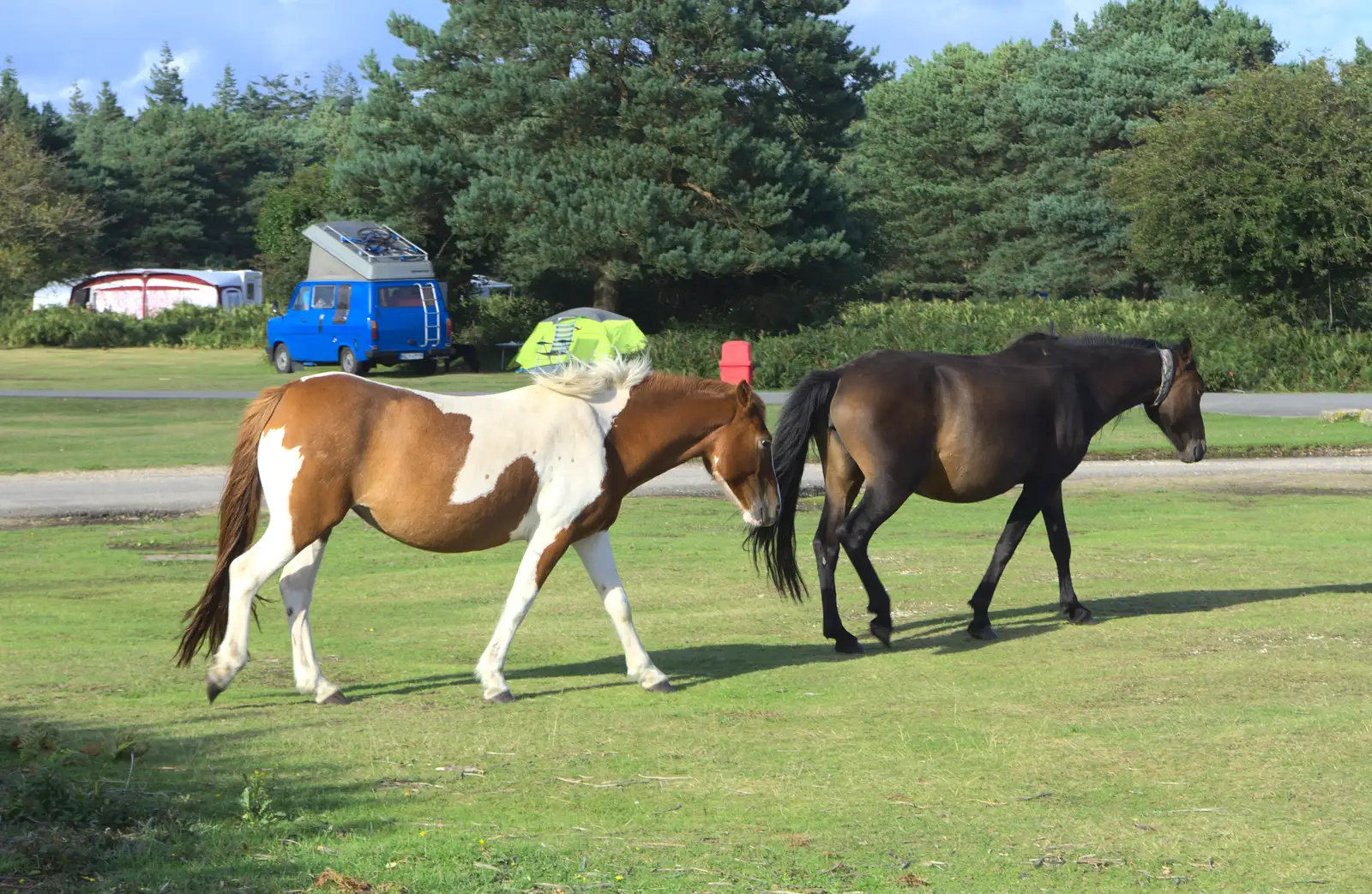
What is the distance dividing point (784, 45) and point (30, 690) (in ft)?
133

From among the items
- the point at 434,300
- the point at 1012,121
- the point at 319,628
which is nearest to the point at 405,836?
the point at 319,628

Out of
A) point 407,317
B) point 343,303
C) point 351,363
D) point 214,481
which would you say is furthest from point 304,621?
point 343,303

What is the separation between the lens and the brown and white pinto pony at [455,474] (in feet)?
27.5

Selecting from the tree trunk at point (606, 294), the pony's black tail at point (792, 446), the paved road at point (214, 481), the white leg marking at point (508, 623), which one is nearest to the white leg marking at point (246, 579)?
the white leg marking at point (508, 623)

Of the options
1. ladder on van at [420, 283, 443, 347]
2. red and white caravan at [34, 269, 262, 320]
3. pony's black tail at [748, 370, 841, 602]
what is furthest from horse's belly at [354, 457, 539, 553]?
red and white caravan at [34, 269, 262, 320]

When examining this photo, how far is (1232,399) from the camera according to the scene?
3466 centimetres

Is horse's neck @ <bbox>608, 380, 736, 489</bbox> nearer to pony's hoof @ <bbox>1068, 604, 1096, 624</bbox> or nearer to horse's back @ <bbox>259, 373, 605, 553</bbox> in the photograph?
horse's back @ <bbox>259, 373, 605, 553</bbox>

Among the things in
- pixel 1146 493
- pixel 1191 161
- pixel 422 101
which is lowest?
pixel 1146 493

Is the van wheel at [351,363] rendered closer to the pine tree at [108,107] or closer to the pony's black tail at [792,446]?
the pony's black tail at [792,446]

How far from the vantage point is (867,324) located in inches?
1786

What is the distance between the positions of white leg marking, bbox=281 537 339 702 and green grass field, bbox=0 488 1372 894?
0.48 feet

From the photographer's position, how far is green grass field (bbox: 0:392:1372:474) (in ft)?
79.3

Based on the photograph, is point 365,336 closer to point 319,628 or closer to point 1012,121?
point 319,628

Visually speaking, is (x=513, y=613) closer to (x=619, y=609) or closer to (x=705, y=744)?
(x=619, y=609)
